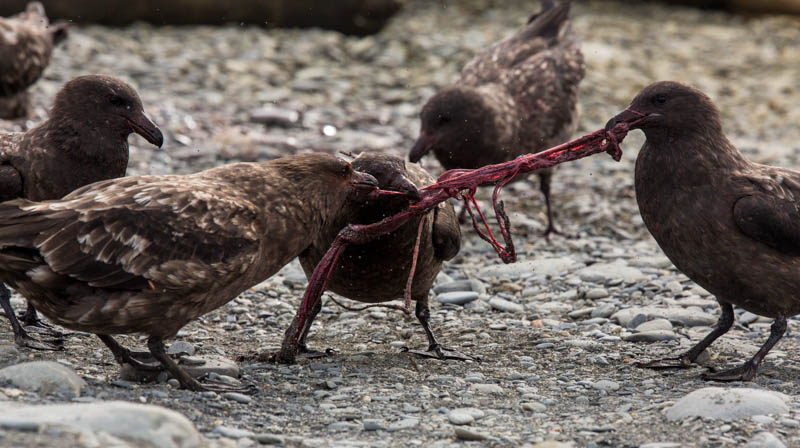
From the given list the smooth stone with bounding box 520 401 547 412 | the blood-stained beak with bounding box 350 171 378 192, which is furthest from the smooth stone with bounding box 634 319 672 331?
the blood-stained beak with bounding box 350 171 378 192

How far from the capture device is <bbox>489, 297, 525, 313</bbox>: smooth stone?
6.78 metres

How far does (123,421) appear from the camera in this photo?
12.5 ft

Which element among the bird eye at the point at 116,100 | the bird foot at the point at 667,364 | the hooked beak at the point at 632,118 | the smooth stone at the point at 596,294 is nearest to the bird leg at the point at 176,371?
the bird eye at the point at 116,100

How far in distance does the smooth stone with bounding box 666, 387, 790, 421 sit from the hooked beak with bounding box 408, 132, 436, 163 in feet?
12.4

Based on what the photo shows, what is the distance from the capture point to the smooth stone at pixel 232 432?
425cm

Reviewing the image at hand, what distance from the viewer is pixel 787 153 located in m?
10.9

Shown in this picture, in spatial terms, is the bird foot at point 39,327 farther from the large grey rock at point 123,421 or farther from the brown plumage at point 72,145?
the large grey rock at point 123,421

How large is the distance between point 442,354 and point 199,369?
1468mm

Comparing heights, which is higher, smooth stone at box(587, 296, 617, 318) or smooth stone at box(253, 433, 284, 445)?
smooth stone at box(253, 433, 284, 445)

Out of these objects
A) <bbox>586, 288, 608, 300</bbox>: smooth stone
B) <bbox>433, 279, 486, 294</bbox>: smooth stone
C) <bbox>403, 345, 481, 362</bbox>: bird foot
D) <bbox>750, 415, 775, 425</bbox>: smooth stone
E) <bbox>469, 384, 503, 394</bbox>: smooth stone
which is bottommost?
<bbox>433, 279, 486, 294</bbox>: smooth stone

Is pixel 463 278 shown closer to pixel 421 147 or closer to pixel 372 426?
pixel 421 147

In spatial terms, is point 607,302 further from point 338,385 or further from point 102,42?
point 102,42

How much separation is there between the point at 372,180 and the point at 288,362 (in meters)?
1.15

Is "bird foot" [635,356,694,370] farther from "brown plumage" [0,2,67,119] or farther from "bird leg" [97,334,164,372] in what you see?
"brown plumage" [0,2,67,119]
